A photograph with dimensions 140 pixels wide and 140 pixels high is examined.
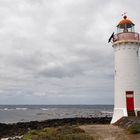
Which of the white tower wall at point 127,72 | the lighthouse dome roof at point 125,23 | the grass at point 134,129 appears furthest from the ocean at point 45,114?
the grass at point 134,129

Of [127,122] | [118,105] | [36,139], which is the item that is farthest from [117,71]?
[36,139]

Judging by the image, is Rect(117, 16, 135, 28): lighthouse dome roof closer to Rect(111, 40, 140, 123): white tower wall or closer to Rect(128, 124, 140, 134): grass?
Rect(111, 40, 140, 123): white tower wall

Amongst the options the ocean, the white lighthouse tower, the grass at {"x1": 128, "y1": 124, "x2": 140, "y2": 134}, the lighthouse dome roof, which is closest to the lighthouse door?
the white lighthouse tower

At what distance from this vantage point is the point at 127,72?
1852 cm

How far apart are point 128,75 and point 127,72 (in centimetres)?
19

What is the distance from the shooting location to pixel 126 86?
18.5 meters

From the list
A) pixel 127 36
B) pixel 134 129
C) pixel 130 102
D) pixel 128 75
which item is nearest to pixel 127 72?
pixel 128 75

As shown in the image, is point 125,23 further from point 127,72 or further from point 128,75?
point 128,75

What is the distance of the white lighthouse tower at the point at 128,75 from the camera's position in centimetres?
1848

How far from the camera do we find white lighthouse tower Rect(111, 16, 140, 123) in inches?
728

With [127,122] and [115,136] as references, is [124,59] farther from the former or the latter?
[115,136]

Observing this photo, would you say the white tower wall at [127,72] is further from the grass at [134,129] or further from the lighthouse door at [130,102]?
the grass at [134,129]

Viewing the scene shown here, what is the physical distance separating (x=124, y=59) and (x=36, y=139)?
7.66 meters

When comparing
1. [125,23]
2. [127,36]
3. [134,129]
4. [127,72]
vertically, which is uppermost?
[125,23]
